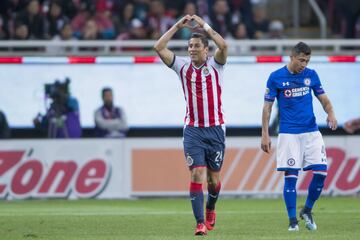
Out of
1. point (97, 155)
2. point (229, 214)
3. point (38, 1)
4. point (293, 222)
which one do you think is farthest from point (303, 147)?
point (38, 1)

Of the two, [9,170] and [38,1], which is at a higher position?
[38,1]

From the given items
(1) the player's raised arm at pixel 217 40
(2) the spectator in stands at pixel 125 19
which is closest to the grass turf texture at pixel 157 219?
(1) the player's raised arm at pixel 217 40

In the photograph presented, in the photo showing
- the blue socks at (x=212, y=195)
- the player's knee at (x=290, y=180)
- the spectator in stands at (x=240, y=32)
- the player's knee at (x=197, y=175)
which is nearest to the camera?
the player's knee at (x=197, y=175)

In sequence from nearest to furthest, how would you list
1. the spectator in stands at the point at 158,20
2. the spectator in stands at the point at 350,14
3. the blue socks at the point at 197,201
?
the blue socks at the point at 197,201 → the spectator in stands at the point at 158,20 → the spectator in stands at the point at 350,14

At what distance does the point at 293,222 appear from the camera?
13.4 m

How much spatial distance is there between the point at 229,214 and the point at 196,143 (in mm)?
3754

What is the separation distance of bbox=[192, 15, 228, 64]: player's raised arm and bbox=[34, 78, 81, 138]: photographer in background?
27.0ft

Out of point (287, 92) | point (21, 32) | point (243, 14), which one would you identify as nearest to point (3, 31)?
point (21, 32)

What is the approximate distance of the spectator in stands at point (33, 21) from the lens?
2250 cm

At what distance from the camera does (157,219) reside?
15.6 metres

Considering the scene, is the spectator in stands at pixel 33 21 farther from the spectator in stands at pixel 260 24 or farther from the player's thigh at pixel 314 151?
the player's thigh at pixel 314 151

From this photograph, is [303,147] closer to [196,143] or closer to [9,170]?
[196,143]

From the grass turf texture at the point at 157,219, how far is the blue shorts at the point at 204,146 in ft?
2.77

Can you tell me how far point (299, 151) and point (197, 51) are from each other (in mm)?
1879
